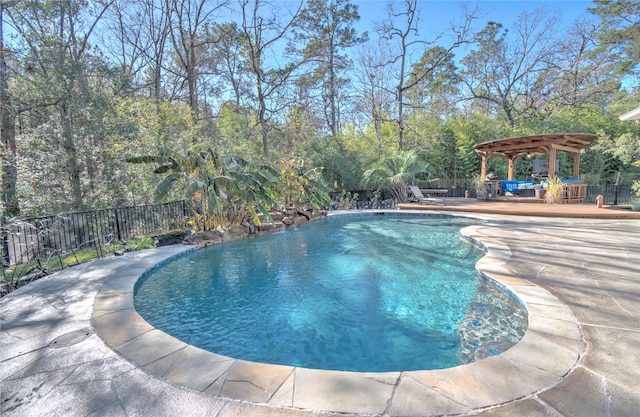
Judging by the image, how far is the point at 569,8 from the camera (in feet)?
56.1

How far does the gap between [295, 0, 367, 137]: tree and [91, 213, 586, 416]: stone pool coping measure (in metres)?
16.3

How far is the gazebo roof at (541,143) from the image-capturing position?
11.2m

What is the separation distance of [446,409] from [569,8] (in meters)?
24.0

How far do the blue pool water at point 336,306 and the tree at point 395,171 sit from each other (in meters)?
6.90

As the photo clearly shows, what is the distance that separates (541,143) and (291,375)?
13595 millimetres

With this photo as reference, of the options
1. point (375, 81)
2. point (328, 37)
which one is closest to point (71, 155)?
point (328, 37)

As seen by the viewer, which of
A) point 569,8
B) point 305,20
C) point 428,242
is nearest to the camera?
point 428,242

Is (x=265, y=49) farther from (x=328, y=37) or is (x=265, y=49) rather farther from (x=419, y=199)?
(x=419, y=199)

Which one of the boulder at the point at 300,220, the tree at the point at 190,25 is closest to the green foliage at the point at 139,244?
the boulder at the point at 300,220

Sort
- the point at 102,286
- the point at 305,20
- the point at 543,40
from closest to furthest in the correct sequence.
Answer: the point at 102,286 < the point at 305,20 < the point at 543,40

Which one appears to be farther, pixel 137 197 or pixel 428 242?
pixel 137 197

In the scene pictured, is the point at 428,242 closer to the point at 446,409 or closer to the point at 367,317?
the point at 367,317

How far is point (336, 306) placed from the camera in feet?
12.9

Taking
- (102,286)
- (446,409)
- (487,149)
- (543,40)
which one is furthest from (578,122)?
(102,286)
